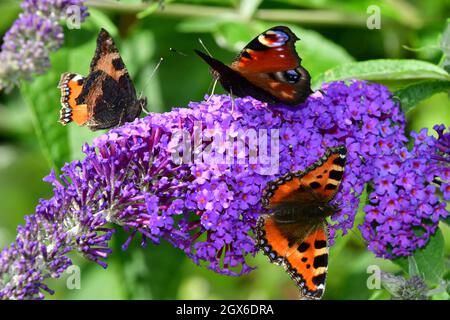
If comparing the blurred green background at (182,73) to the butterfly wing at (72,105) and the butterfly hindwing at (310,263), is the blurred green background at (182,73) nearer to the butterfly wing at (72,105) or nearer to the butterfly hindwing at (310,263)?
the butterfly wing at (72,105)

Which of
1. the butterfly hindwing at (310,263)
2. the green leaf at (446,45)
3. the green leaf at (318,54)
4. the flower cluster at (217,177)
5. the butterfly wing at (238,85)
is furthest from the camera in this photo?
the green leaf at (318,54)

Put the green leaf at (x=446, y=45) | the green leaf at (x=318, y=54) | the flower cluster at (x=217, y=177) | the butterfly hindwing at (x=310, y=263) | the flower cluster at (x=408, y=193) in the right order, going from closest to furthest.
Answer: the flower cluster at (x=217, y=177)
the butterfly hindwing at (x=310, y=263)
the flower cluster at (x=408, y=193)
the green leaf at (x=446, y=45)
the green leaf at (x=318, y=54)

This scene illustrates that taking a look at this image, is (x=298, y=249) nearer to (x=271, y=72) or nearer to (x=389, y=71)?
(x=271, y=72)

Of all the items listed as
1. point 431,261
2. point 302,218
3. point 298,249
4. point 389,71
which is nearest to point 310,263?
point 298,249

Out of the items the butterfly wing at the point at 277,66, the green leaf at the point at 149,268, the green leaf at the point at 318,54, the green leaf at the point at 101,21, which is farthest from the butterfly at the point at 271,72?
the green leaf at the point at 149,268

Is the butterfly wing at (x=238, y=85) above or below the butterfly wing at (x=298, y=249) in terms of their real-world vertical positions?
above

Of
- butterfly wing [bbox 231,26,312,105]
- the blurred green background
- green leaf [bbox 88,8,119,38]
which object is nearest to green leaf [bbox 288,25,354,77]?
the blurred green background
